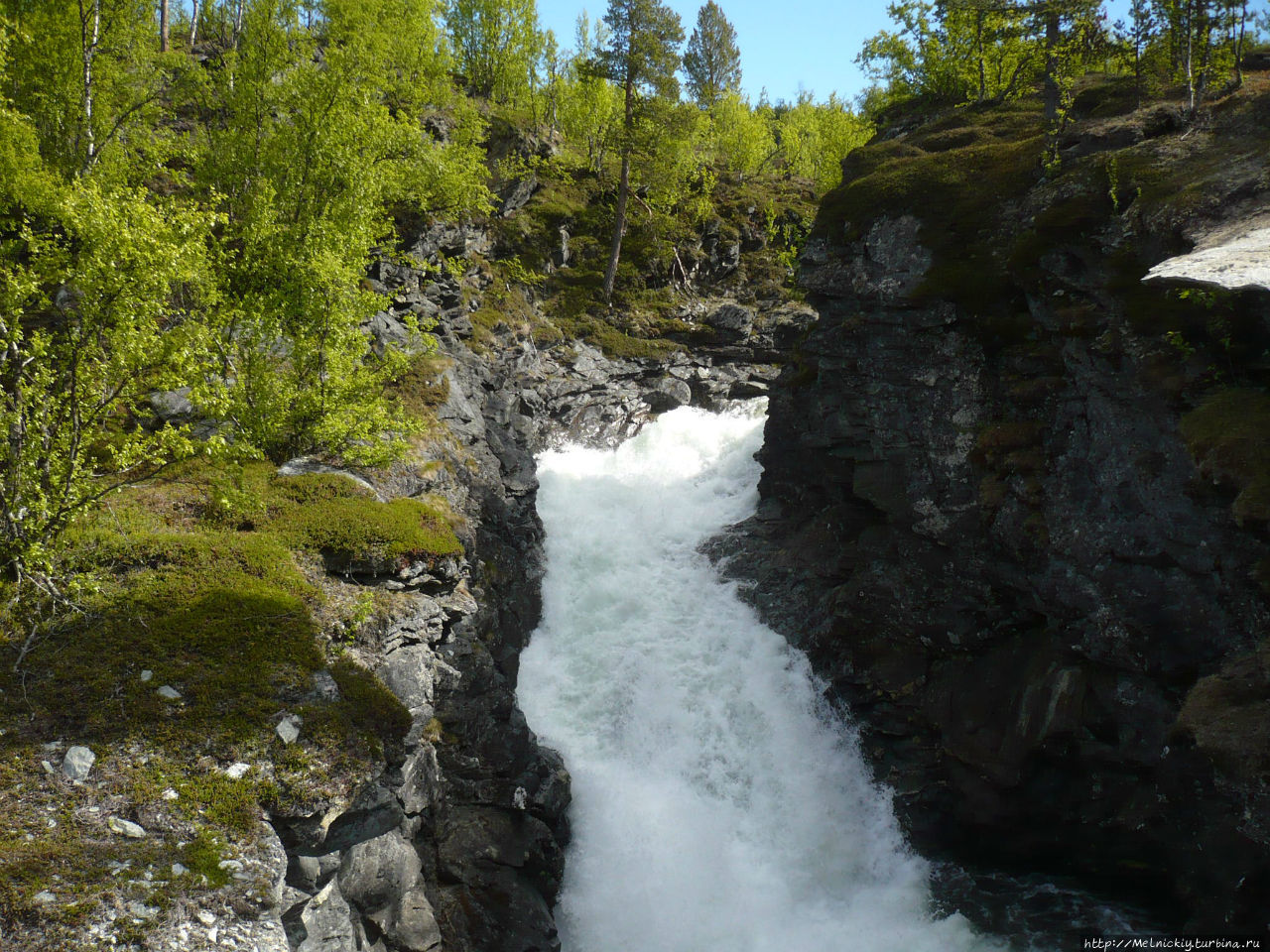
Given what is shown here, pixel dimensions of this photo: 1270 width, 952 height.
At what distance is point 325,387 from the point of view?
49.4 ft

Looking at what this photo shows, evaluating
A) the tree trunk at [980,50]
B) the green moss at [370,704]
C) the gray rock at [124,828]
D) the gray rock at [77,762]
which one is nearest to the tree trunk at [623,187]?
the tree trunk at [980,50]

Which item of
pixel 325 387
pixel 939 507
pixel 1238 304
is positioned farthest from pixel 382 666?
pixel 1238 304

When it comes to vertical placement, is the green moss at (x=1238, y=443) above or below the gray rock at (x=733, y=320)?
below

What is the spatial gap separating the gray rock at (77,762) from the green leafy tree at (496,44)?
166ft

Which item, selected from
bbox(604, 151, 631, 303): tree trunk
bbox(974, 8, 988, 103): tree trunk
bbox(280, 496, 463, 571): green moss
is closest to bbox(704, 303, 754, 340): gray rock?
bbox(604, 151, 631, 303): tree trunk

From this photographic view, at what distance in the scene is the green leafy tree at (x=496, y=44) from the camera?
157ft

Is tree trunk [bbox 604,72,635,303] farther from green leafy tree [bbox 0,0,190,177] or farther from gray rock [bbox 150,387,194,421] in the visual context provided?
gray rock [bbox 150,387,194,421]

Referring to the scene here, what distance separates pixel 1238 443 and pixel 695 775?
12839 mm

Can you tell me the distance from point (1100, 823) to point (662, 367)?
24.5 m

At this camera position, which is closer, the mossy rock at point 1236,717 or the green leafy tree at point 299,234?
the mossy rock at point 1236,717

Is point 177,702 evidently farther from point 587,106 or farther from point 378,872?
point 587,106

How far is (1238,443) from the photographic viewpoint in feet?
36.8

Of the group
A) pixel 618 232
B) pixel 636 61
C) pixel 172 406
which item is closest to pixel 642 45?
pixel 636 61

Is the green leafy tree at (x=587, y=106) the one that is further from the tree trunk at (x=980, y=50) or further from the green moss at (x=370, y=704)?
the green moss at (x=370, y=704)
